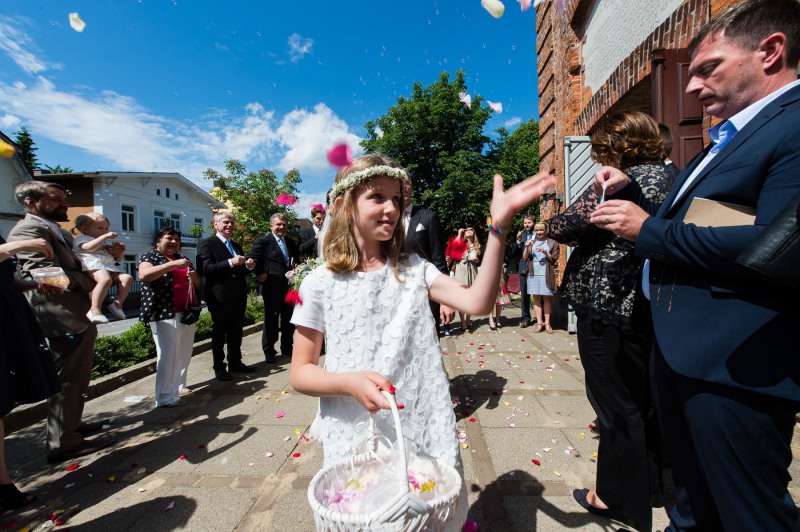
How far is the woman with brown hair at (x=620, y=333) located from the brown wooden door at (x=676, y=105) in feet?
5.65

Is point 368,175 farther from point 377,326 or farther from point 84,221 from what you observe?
point 84,221

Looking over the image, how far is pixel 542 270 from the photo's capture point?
23.0 feet

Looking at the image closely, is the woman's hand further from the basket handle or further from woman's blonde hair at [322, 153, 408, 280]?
woman's blonde hair at [322, 153, 408, 280]

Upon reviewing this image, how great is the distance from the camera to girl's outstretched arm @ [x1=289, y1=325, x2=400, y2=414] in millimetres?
1218

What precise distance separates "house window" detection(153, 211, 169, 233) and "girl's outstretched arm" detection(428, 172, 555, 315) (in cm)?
3122

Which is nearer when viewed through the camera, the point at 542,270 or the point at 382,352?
the point at 382,352

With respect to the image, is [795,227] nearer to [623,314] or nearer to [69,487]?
[623,314]

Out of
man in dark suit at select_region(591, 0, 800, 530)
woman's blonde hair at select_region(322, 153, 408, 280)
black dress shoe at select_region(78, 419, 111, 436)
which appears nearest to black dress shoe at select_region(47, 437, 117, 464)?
black dress shoe at select_region(78, 419, 111, 436)

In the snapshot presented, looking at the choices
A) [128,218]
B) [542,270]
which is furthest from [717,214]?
[128,218]

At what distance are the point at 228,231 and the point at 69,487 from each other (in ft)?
10.3

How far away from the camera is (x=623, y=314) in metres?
2.00

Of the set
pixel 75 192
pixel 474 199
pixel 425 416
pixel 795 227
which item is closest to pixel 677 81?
pixel 795 227

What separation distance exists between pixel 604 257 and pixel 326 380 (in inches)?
61.9

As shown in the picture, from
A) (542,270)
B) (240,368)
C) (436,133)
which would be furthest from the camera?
(436,133)
